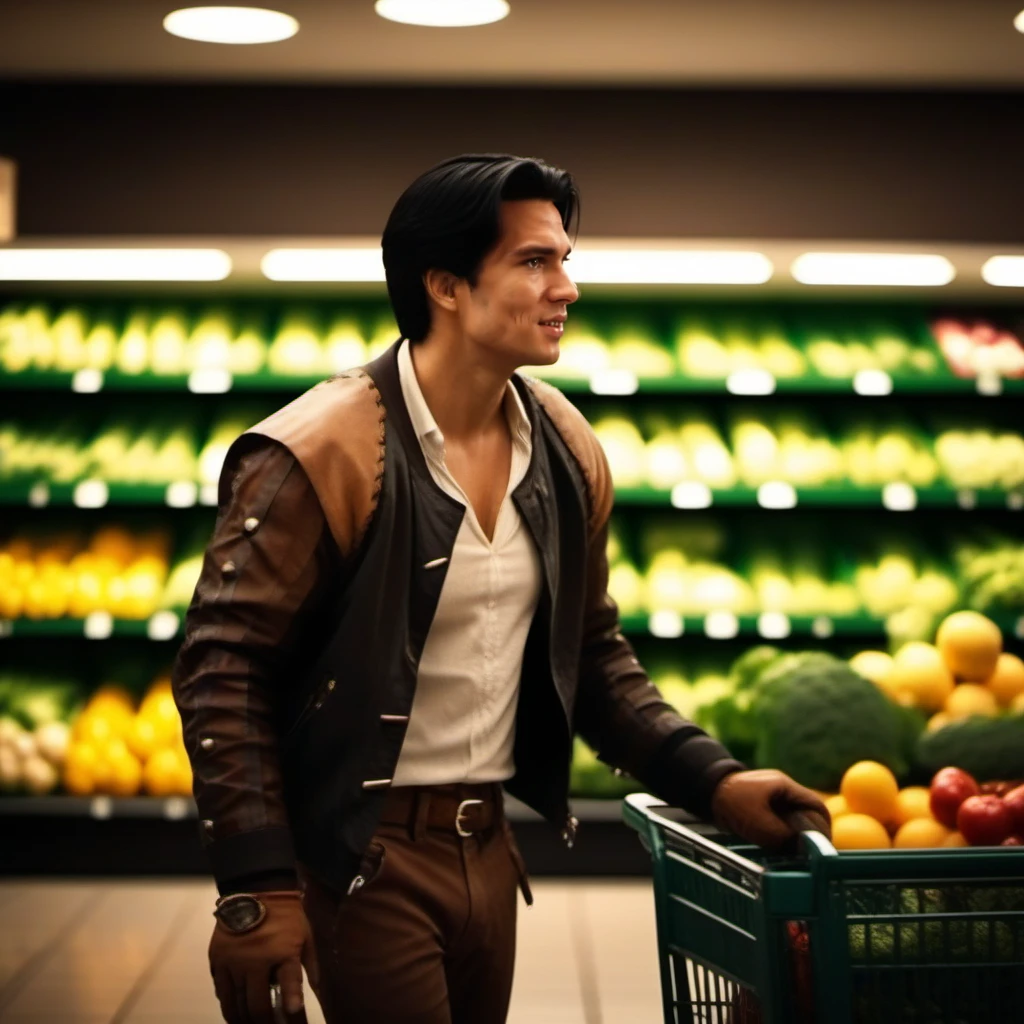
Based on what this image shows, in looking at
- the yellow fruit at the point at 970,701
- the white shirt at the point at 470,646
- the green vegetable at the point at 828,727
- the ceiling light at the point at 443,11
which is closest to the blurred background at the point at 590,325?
the ceiling light at the point at 443,11

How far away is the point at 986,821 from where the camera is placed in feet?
6.56

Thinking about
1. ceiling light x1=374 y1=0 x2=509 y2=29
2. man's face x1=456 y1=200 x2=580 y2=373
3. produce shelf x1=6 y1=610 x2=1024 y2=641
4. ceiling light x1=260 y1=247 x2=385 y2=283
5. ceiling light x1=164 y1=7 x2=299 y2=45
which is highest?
ceiling light x1=164 y1=7 x2=299 y2=45

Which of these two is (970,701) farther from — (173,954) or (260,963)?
(173,954)

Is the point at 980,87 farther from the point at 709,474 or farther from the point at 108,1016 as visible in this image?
the point at 108,1016

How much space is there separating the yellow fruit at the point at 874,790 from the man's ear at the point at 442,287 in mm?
914

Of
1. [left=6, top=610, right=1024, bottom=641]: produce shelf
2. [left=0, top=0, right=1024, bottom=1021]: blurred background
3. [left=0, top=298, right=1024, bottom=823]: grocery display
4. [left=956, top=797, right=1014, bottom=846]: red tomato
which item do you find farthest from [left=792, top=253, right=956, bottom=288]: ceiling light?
[left=956, top=797, right=1014, bottom=846]: red tomato

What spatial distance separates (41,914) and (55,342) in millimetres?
2032

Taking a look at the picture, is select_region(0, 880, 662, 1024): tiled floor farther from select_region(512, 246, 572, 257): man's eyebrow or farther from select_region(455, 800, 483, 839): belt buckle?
select_region(512, 246, 572, 257): man's eyebrow

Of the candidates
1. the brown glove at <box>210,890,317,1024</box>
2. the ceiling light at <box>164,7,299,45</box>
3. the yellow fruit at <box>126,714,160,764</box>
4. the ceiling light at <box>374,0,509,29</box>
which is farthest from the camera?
the yellow fruit at <box>126,714,160,764</box>

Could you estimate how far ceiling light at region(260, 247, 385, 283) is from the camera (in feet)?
17.3

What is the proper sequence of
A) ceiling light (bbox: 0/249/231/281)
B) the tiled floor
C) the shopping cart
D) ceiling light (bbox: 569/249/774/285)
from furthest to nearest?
ceiling light (bbox: 0/249/231/281) < ceiling light (bbox: 569/249/774/285) < the tiled floor < the shopping cart

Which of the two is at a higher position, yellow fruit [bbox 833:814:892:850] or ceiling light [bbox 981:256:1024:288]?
ceiling light [bbox 981:256:1024:288]

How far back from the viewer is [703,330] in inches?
227

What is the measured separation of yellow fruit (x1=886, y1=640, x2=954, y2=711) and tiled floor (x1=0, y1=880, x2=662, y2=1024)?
45.5 inches
